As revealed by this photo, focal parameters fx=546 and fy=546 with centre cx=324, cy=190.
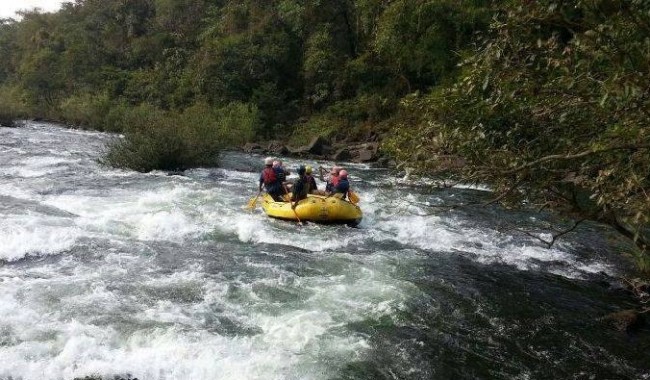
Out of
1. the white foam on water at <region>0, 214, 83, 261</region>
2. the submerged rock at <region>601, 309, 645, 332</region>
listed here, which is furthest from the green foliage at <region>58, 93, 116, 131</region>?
the submerged rock at <region>601, 309, 645, 332</region>

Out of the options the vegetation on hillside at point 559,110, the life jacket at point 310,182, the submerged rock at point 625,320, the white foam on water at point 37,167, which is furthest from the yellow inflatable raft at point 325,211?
the white foam on water at point 37,167

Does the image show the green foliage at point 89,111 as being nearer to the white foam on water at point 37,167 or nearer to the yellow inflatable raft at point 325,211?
the white foam on water at point 37,167

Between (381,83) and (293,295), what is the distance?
20.3 m

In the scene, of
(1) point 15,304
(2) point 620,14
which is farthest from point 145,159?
(2) point 620,14

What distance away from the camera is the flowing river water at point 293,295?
18.1 feet

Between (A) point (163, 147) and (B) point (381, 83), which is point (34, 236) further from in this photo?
(B) point (381, 83)

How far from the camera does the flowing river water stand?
5.53 metres

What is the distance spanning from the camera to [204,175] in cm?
1638

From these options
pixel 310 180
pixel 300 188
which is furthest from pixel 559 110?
pixel 310 180

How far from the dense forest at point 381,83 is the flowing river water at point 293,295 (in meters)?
0.96

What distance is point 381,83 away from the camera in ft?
85.9

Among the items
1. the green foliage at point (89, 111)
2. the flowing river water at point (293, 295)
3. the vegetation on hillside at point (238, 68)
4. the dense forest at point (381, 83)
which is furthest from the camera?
the green foliage at point (89, 111)

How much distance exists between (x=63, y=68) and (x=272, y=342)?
37271mm

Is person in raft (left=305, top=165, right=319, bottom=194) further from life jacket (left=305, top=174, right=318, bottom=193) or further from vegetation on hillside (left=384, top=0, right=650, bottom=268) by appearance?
vegetation on hillside (left=384, top=0, right=650, bottom=268)
